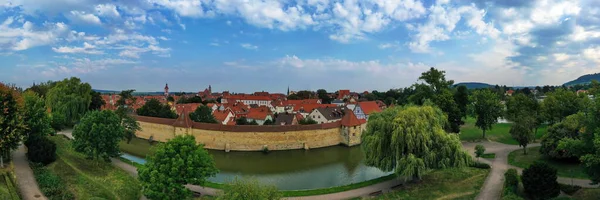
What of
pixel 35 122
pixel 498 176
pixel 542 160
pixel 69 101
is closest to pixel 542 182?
pixel 498 176

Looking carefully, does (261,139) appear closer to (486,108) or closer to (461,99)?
(486,108)

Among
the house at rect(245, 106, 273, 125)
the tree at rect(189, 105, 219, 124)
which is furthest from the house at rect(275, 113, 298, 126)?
the tree at rect(189, 105, 219, 124)

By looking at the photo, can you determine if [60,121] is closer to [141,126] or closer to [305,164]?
[141,126]

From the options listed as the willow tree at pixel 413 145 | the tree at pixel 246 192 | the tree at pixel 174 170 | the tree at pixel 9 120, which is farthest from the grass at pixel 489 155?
the tree at pixel 9 120

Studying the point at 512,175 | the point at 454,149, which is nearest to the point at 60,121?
the point at 454,149

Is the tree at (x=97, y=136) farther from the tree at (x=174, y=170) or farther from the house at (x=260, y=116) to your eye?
the house at (x=260, y=116)
